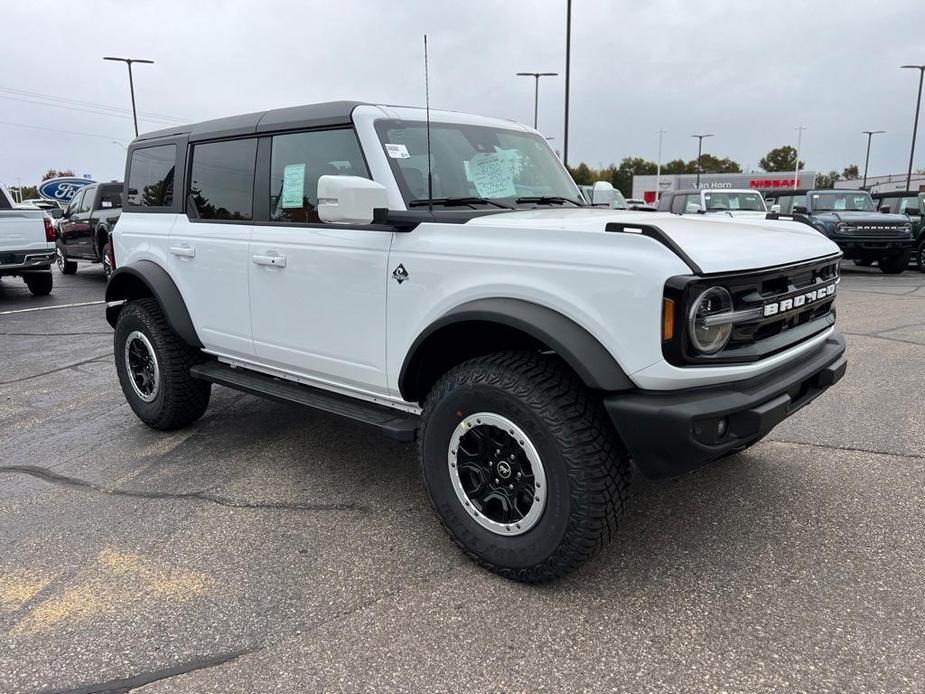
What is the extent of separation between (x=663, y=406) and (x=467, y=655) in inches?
42.3

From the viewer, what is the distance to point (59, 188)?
43969 mm

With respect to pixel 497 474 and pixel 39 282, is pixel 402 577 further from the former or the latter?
pixel 39 282

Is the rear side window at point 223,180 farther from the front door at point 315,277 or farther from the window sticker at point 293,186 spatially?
the window sticker at point 293,186

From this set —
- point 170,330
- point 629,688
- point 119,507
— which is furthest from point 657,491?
point 170,330

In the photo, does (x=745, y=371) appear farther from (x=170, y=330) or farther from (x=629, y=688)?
(x=170, y=330)

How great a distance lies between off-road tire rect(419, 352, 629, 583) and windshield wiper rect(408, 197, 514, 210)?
0.84 meters

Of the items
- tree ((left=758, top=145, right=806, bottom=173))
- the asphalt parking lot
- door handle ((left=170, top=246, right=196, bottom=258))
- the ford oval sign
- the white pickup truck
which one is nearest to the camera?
the asphalt parking lot

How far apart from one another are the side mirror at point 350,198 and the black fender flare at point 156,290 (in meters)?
1.81

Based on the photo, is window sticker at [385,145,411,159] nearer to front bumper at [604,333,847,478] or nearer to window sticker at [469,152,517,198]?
window sticker at [469,152,517,198]

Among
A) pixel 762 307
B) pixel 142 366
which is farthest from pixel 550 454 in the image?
pixel 142 366

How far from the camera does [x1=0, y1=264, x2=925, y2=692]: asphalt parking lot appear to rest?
7.47 ft

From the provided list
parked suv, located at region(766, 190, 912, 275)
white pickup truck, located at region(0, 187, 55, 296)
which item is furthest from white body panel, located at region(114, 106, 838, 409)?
parked suv, located at region(766, 190, 912, 275)

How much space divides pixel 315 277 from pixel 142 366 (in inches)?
78.5

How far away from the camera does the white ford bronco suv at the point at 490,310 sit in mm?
2398
